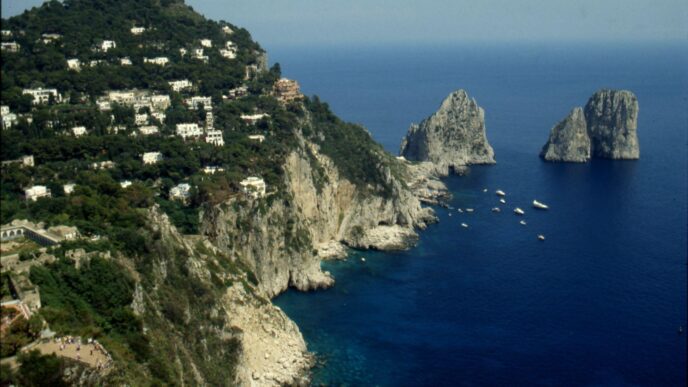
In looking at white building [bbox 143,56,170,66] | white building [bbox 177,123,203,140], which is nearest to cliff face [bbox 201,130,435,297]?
white building [bbox 177,123,203,140]

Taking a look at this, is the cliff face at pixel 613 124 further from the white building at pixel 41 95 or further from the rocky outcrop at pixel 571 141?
the white building at pixel 41 95

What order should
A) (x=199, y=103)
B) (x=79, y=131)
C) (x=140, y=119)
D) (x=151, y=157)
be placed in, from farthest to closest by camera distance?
(x=199, y=103)
(x=140, y=119)
(x=79, y=131)
(x=151, y=157)

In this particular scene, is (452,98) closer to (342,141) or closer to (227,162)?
(342,141)

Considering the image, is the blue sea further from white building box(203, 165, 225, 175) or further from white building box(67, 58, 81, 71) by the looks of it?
white building box(67, 58, 81, 71)

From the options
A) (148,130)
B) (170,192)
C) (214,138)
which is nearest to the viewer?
(170,192)

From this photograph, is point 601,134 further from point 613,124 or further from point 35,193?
point 35,193

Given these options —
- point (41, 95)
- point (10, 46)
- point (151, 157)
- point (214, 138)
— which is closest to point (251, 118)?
point (214, 138)

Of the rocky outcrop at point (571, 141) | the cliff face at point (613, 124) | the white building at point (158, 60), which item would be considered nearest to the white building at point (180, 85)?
the white building at point (158, 60)
